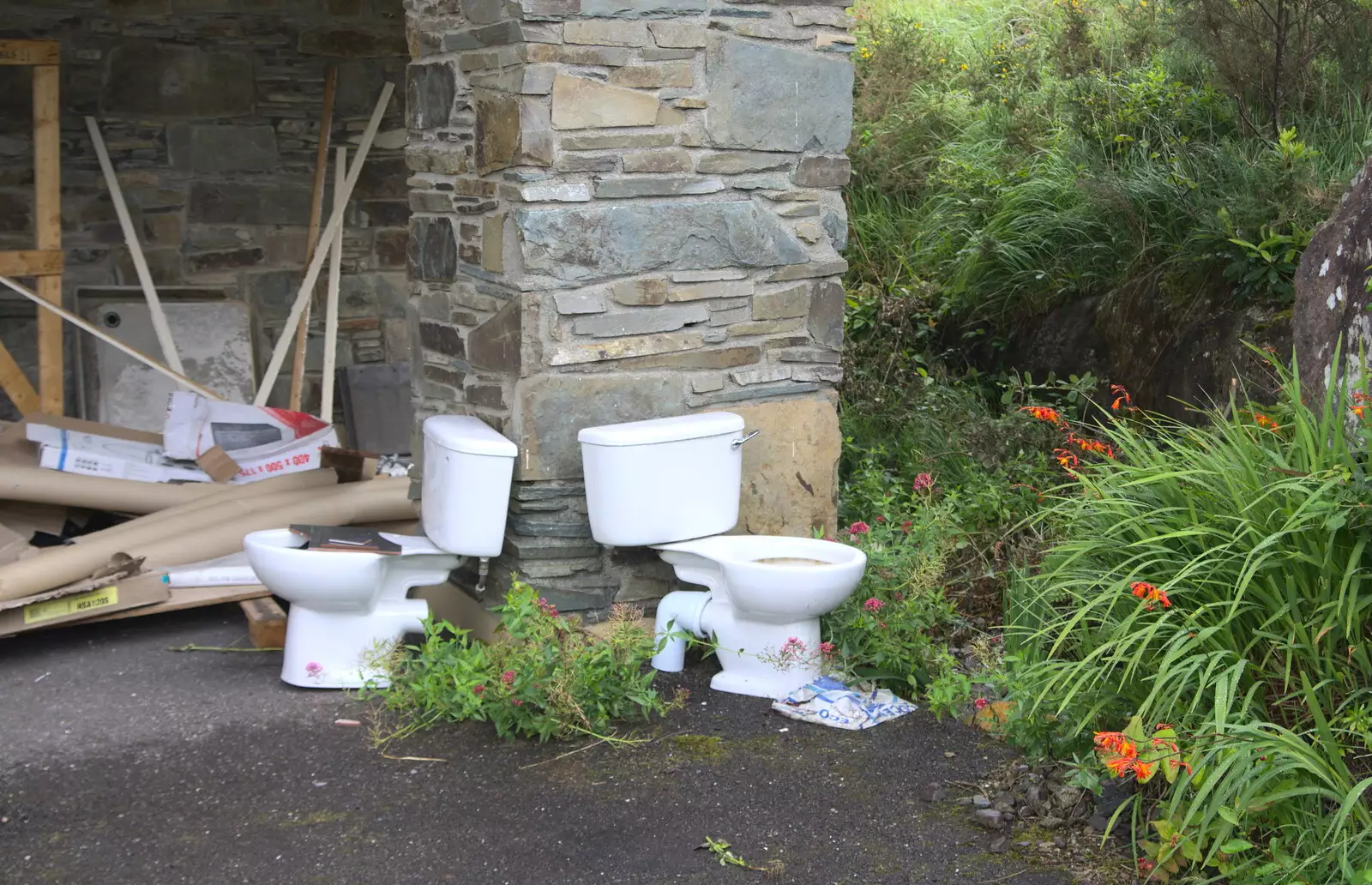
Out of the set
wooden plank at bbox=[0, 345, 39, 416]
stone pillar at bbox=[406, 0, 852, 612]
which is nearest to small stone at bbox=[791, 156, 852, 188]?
stone pillar at bbox=[406, 0, 852, 612]

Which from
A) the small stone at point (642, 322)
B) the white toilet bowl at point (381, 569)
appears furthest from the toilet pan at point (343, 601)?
the small stone at point (642, 322)

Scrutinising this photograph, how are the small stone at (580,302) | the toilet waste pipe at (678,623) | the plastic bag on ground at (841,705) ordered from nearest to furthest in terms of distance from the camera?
the plastic bag on ground at (841,705) < the small stone at (580,302) < the toilet waste pipe at (678,623)

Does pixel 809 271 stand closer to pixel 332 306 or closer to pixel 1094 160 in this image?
pixel 1094 160

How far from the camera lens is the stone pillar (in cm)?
371

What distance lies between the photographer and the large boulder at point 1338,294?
3078 mm

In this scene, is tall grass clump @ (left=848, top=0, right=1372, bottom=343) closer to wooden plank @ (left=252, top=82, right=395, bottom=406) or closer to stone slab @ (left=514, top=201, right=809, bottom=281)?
stone slab @ (left=514, top=201, right=809, bottom=281)

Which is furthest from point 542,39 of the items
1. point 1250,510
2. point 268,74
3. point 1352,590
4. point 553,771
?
point 268,74

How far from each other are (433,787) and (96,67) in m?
4.08

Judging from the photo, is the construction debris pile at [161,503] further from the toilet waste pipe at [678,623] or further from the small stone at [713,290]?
the small stone at [713,290]

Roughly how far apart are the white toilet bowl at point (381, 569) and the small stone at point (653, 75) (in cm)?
106

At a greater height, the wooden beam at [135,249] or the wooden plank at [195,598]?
the wooden beam at [135,249]

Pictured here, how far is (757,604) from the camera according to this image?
144 inches

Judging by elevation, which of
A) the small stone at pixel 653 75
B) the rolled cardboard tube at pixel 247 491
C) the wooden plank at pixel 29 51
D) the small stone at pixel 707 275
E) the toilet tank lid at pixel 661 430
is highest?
the wooden plank at pixel 29 51

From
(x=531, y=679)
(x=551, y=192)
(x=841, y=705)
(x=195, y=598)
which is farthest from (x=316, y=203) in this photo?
(x=841, y=705)
